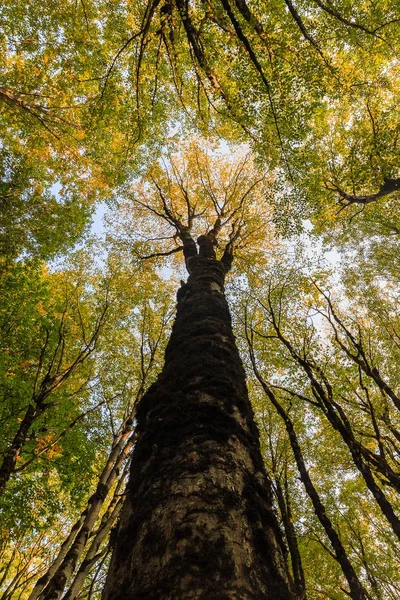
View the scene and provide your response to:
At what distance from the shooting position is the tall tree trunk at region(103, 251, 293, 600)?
1367mm

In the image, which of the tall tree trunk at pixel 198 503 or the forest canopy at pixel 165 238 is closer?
the tall tree trunk at pixel 198 503

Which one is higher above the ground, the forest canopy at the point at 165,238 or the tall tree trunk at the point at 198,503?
the forest canopy at the point at 165,238

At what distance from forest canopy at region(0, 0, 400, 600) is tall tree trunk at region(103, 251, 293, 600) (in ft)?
12.8

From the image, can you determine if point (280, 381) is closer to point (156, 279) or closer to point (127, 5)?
point (156, 279)

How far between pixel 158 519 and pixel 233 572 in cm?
49

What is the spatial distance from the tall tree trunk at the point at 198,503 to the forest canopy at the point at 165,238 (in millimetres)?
3909

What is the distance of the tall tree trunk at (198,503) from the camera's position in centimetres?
137

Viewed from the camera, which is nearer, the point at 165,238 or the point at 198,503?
the point at 198,503

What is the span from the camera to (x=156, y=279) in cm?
1466

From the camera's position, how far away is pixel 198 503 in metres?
1.72

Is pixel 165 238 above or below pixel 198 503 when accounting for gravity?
above

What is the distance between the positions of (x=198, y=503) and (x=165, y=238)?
34.1ft

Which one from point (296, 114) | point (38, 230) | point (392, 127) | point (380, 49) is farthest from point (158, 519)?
point (392, 127)

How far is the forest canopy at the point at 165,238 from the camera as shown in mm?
8477
